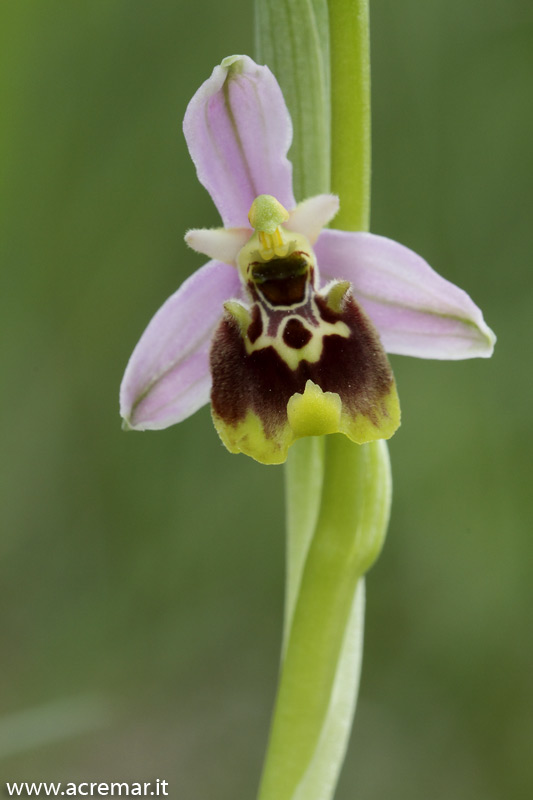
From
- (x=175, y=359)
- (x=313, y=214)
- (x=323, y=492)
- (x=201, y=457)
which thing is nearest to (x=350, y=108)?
(x=313, y=214)

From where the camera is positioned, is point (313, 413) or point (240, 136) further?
point (240, 136)

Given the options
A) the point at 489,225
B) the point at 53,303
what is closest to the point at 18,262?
the point at 53,303

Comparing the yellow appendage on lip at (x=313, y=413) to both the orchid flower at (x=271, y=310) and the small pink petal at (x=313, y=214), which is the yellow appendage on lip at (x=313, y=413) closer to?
the orchid flower at (x=271, y=310)

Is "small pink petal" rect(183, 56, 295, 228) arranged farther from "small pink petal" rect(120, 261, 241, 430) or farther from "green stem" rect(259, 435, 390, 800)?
"green stem" rect(259, 435, 390, 800)

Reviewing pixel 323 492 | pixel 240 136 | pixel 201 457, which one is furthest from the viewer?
pixel 201 457

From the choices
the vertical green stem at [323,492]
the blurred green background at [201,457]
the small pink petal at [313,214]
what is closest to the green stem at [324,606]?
the vertical green stem at [323,492]

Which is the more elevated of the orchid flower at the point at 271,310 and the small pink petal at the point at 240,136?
the small pink petal at the point at 240,136

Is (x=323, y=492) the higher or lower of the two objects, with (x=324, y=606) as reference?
higher

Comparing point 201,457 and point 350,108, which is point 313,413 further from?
point 201,457
